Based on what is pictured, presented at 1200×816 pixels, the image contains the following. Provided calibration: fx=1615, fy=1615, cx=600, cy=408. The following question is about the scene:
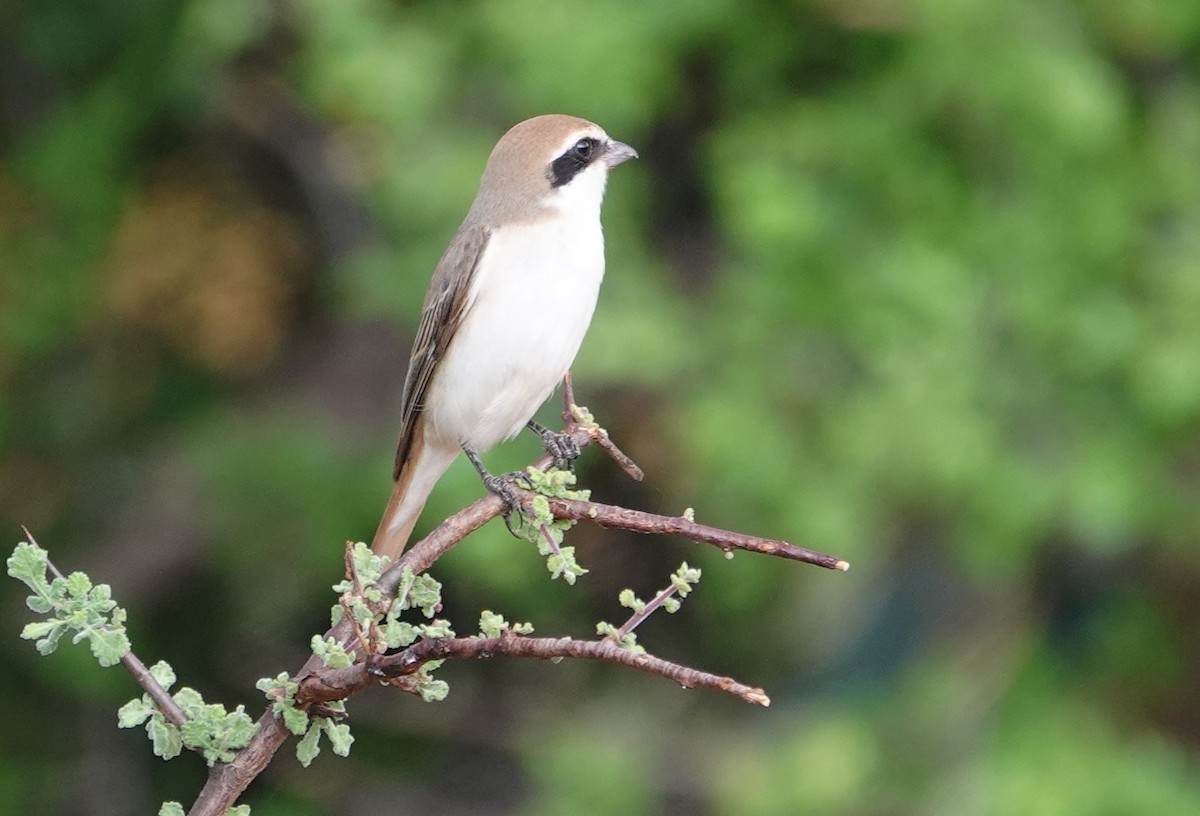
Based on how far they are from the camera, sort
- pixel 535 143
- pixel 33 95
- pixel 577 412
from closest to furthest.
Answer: pixel 577 412 < pixel 535 143 < pixel 33 95

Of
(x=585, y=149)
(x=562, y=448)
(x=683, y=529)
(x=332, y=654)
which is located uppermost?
(x=585, y=149)

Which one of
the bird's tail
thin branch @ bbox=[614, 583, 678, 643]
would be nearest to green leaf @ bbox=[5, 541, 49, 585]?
thin branch @ bbox=[614, 583, 678, 643]

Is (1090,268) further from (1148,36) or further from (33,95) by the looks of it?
(33,95)

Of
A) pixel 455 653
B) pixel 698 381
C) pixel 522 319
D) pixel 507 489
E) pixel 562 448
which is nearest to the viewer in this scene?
pixel 455 653

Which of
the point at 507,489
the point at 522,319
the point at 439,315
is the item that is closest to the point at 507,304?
the point at 522,319

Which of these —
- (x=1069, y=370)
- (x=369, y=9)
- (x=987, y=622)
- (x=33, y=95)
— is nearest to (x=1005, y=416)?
(x=1069, y=370)

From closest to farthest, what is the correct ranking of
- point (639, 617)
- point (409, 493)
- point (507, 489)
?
point (639, 617)
point (507, 489)
point (409, 493)

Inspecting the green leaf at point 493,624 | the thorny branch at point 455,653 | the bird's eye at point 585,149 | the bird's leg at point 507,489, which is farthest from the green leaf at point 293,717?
the bird's eye at point 585,149

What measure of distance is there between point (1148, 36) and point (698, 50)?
5.20ft

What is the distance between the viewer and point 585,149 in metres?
3.55

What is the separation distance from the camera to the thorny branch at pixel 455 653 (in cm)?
163

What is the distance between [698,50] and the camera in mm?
5957

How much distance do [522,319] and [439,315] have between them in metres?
0.31

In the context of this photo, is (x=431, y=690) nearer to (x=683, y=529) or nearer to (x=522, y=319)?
(x=683, y=529)
